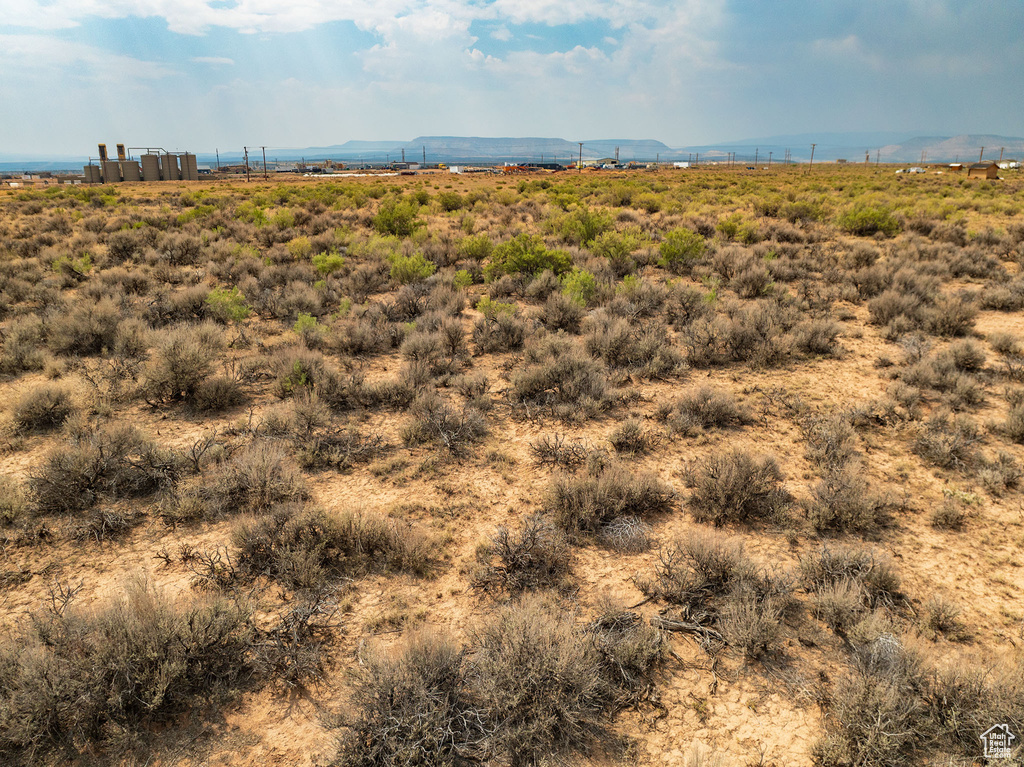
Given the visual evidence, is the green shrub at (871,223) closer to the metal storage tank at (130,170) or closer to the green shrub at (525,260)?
the green shrub at (525,260)

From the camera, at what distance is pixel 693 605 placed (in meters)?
3.93

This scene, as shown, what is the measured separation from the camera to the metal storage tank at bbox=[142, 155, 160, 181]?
59019 millimetres

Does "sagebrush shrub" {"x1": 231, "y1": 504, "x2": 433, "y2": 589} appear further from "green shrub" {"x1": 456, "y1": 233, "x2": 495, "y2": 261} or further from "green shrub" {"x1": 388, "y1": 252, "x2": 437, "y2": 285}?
"green shrub" {"x1": 456, "y1": 233, "x2": 495, "y2": 261}

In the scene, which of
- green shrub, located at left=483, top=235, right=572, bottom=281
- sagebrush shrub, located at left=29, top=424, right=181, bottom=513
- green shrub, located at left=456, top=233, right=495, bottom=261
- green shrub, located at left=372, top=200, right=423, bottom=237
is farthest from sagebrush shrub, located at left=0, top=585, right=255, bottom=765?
green shrub, located at left=372, top=200, right=423, bottom=237

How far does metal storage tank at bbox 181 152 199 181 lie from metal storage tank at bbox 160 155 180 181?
3.36ft

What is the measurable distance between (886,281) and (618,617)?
39.3 ft

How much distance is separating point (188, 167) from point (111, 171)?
7815 mm

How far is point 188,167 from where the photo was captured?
6269cm

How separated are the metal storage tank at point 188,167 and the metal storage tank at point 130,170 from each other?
183 inches

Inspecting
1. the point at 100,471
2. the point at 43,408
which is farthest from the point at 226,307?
the point at 100,471

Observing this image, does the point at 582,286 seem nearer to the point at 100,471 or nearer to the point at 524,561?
the point at 524,561

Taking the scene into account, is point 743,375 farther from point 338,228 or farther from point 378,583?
point 338,228

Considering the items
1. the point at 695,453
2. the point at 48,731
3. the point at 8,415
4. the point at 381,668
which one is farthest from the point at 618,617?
the point at 8,415

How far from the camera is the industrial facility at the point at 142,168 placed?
57281mm
